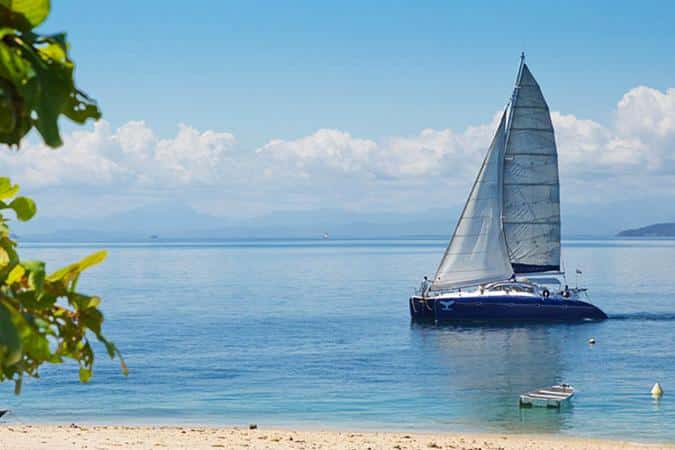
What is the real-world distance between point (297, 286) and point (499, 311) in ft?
208

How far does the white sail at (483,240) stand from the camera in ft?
251

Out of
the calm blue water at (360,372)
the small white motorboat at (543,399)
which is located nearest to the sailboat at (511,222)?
the calm blue water at (360,372)

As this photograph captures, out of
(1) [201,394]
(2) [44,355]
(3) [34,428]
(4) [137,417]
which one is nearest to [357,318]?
(1) [201,394]

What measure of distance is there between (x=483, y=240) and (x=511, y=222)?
3.09 m

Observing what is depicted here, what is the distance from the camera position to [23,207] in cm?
352

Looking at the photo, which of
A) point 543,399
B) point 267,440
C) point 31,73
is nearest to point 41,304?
point 31,73

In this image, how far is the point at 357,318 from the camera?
8325 centimetres

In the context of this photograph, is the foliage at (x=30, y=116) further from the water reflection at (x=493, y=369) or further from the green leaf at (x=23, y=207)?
the water reflection at (x=493, y=369)

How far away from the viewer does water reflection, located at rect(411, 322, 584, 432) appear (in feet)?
123

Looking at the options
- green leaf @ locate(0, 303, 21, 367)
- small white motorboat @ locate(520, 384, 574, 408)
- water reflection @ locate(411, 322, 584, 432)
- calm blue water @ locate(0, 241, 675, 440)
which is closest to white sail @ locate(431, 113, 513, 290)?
water reflection @ locate(411, 322, 584, 432)

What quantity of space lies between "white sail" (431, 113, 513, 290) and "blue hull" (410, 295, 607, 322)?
2490 millimetres

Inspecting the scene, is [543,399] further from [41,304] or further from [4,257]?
[41,304]

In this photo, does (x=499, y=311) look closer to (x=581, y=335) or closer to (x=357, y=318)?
(x=581, y=335)

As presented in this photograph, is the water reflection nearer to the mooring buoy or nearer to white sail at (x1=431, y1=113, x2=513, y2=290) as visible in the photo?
white sail at (x1=431, y1=113, x2=513, y2=290)
